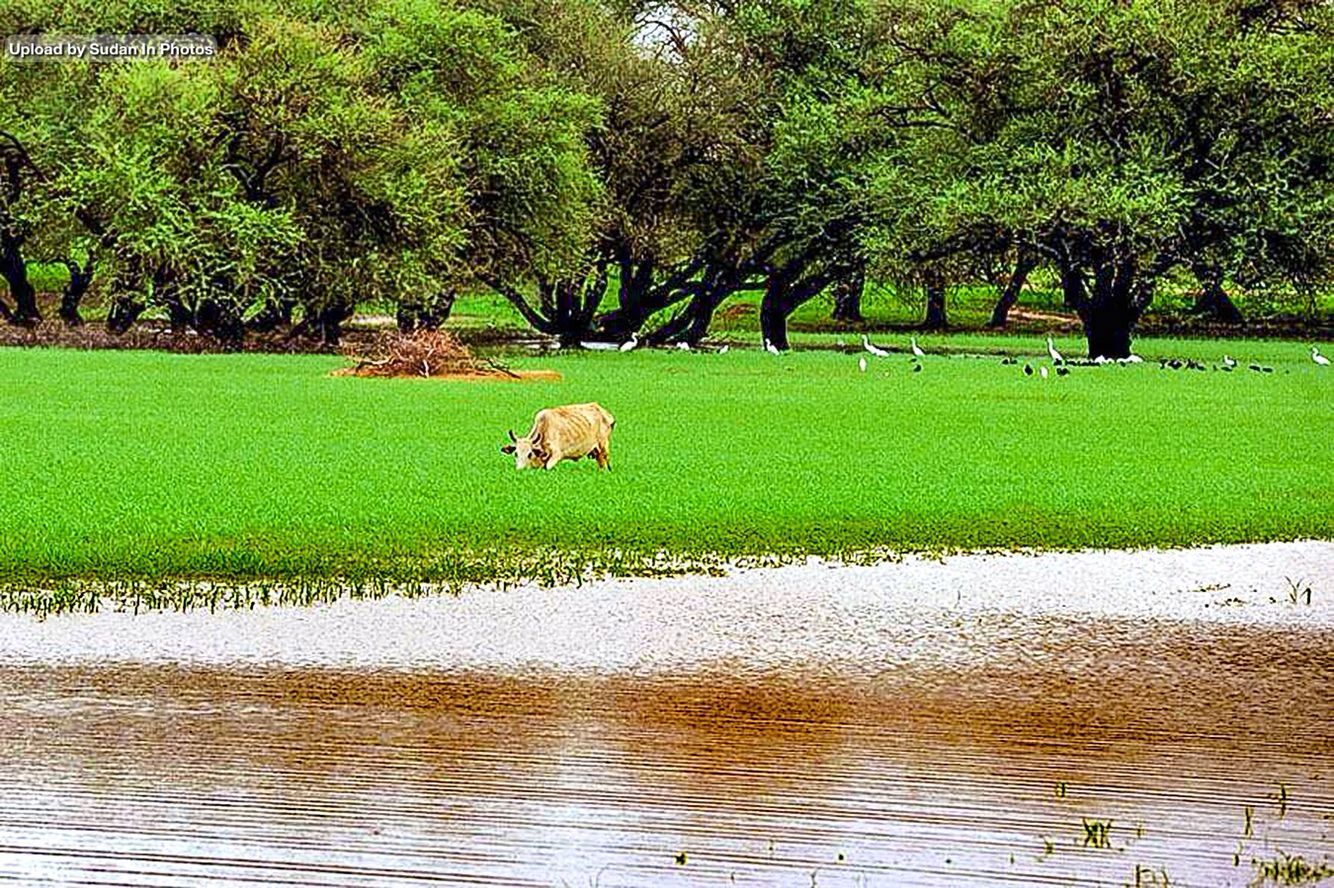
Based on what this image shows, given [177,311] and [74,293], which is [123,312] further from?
[74,293]

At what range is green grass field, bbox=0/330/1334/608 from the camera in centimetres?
1219

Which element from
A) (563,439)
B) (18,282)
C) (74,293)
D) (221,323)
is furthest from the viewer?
(74,293)

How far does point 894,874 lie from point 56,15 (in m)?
45.0

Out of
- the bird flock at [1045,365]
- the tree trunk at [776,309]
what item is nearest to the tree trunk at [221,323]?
the bird flock at [1045,365]

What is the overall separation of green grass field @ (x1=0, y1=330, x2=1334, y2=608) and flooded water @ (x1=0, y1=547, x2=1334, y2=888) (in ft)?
6.00

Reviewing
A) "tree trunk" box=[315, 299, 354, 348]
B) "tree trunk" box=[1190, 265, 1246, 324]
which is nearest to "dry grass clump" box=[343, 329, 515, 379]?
"tree trunk" box=[315, 299, 354, 348]

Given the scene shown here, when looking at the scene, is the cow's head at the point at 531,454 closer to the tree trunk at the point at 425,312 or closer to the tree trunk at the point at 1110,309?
the tree trunk at the point at 425,312

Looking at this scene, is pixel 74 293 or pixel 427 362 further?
pixel 74 293

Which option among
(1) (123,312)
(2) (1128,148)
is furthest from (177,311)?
(2) (1128,148)

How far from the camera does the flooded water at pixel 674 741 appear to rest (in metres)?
5.70

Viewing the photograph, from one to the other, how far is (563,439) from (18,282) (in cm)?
3763

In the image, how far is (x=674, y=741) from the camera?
718cm

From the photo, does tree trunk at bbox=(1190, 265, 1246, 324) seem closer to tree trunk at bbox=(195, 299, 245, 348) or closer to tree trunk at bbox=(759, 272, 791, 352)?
tree trunk at bbox=(759, 272, 791, 352)

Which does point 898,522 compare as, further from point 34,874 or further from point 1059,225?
point 1059,225
